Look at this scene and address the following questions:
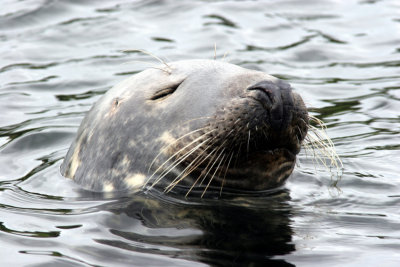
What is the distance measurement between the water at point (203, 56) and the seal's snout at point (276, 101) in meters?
0.63

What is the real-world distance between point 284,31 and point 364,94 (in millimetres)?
2910

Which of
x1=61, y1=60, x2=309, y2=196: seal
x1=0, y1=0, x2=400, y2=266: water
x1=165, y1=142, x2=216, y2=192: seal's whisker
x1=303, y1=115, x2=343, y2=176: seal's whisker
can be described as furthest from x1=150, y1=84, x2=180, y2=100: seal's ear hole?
x1=303, y1=115, x2=343, y2=176: seal's whisker

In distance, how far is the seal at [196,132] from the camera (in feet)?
16.5

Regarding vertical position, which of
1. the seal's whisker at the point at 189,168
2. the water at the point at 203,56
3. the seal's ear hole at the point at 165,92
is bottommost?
the water at the point at 203,56

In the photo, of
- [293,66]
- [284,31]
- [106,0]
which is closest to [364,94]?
[293,66]

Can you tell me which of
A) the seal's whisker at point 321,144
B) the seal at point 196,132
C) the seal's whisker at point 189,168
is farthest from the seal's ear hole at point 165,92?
the seal's whisker at point 321,144

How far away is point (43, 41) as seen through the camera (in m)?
11.4

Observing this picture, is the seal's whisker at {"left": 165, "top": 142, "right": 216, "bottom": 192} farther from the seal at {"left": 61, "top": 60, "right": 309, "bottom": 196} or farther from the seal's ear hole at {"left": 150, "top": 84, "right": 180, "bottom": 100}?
the seal's ear hole at {"left": 150, "top": 84, "right": 180, "bottom": 100}

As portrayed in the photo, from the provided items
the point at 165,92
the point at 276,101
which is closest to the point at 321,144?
the point at 276,101

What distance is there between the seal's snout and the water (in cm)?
63

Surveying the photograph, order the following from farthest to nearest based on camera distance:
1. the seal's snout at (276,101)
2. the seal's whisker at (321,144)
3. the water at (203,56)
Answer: the seal's whisker at (321,144), the seal's snout at (276,101), the water at (203,56)

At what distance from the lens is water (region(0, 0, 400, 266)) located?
464 centimetres

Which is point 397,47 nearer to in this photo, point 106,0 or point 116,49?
point 116,49

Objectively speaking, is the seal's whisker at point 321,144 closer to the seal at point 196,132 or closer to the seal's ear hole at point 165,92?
the seal at point 196,132
